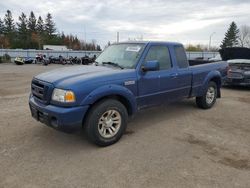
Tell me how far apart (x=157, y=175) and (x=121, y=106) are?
61.0 inches

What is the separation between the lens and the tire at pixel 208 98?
289 inches

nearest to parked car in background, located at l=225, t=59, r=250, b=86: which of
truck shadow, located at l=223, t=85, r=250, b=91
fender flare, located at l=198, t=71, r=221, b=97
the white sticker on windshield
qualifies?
truck shadow, located at l=223, t=85, r=250, b=91

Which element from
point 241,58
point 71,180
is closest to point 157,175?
point 71,180

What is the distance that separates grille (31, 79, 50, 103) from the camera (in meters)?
4.56

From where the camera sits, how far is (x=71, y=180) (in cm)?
368

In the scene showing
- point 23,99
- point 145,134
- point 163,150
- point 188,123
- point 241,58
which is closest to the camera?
point 163,150

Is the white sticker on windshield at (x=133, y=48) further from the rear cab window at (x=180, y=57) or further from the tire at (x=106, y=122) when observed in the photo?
the tire at (x=106, y=122)

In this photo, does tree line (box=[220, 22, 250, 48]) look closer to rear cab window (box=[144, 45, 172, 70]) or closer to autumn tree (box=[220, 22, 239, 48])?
autumn tree (box=[220, 22, 239, 48])

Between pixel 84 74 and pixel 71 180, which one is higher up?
pixel 84 74

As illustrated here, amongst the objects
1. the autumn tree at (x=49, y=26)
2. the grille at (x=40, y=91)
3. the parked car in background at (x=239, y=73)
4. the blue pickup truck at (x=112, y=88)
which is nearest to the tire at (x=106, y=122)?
the blue pickup truck at (x=112, y=88)

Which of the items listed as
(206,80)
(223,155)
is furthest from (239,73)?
(223,155)

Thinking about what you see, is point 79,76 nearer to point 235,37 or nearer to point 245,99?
point 245,99

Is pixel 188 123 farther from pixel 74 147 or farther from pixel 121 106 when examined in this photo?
pixel 74 147

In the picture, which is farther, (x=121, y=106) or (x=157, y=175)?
(x=121, y=106)
